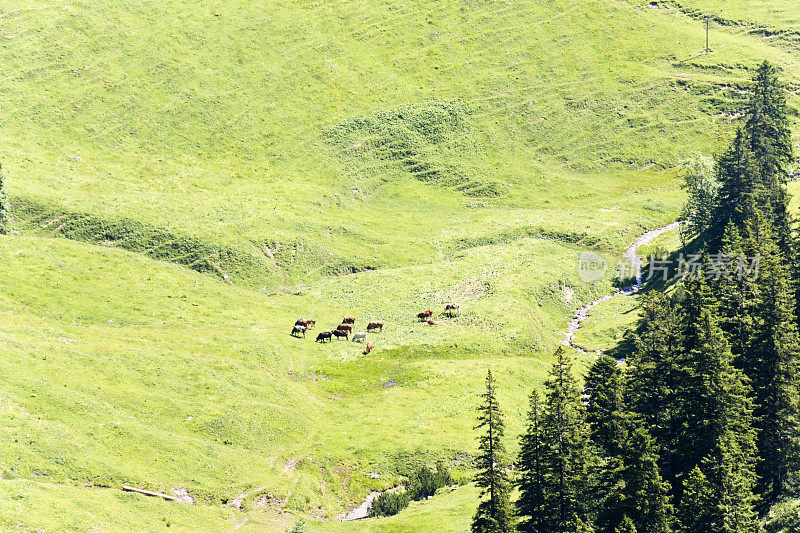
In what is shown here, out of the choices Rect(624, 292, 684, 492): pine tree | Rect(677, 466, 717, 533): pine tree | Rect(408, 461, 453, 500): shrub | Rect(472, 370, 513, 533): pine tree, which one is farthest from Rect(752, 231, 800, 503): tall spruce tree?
Rect(408, 461, 453, 500): shrub

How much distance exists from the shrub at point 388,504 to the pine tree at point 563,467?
1679cm

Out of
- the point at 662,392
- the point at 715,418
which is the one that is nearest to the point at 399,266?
the point at 662,392

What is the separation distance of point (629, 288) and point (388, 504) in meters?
68.5

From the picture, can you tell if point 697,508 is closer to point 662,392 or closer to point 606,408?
point 606,408

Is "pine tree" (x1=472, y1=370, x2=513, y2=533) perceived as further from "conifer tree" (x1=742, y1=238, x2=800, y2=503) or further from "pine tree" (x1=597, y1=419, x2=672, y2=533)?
"conifer tree" (x1=742, y1=238, x2=800, y2=503)

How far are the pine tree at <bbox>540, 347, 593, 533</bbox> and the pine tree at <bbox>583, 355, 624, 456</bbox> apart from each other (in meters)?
3.97

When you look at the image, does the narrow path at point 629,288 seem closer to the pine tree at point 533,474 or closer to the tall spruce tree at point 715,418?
the tall spruce tree at point 715,418

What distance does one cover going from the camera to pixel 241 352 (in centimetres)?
9094

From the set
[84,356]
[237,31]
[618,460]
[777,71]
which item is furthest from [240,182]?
[777,71]

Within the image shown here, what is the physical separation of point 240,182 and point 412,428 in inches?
2968

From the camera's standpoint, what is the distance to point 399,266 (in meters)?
127

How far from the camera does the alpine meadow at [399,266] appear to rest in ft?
208

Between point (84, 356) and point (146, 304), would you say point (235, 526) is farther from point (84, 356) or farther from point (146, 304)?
point (146, 304)

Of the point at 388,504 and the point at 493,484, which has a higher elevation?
the point at 493,484
